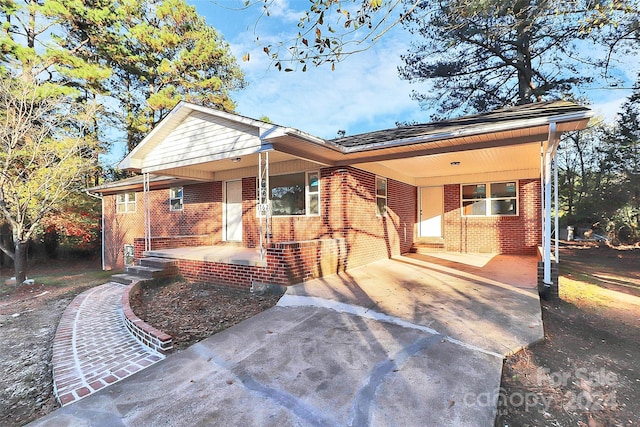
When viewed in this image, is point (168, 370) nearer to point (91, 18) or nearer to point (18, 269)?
point (18, 269)

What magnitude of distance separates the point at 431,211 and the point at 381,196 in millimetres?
3283

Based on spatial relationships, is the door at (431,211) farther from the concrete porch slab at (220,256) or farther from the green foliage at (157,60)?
the green foliage at (157,60)

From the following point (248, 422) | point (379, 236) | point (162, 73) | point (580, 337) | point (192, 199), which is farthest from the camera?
point (162, 73)

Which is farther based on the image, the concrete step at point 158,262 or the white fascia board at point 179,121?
the concrete step at point 158,262

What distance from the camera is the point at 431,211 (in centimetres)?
1151

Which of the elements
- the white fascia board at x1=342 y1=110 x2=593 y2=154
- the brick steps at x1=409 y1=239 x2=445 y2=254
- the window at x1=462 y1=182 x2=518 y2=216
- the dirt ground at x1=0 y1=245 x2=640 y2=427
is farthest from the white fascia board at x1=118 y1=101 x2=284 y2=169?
the window at x1=462 y1=182 x2=518 y2=216

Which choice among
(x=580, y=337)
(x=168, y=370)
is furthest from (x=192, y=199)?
(x=580, y=337)

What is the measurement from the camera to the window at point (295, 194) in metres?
8.19

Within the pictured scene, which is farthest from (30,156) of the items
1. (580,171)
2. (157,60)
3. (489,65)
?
(580,171)

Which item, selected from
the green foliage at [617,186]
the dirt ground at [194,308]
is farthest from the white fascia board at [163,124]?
the green foliage at [617,186]

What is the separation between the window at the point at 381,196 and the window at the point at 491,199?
3.27 metres

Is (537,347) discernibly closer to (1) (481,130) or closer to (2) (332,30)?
(1) (481,130)

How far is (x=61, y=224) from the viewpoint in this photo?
15391mm

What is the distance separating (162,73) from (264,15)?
18258 mm
